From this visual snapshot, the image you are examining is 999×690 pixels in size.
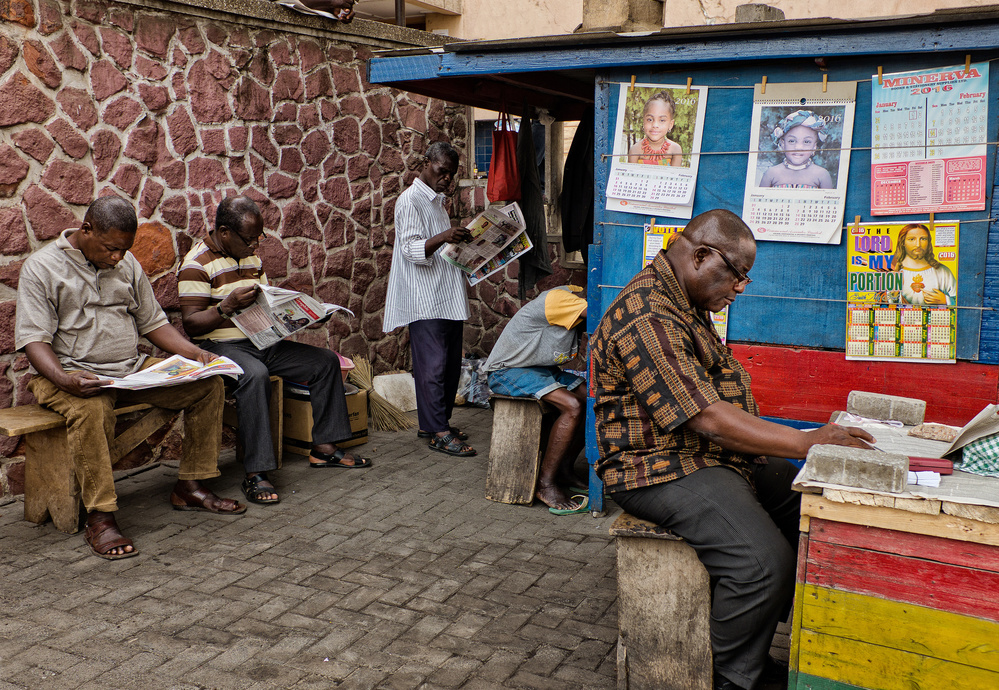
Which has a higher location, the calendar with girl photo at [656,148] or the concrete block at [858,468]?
the calendar with girl photo at [656,148]

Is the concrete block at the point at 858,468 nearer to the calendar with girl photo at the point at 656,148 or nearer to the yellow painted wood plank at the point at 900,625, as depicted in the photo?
the yellow painted wood plank at the point at 900,625

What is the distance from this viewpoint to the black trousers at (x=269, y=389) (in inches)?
198

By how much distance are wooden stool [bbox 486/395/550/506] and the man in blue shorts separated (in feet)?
0.21

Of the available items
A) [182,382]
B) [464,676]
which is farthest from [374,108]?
[464,676]

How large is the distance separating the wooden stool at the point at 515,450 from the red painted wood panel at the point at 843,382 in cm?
129

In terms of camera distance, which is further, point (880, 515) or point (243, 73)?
point (243, 73)

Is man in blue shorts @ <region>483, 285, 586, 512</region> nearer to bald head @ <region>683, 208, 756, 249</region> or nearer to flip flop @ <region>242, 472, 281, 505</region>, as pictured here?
flip flop @ <region>242, 472, 281, 505</region>

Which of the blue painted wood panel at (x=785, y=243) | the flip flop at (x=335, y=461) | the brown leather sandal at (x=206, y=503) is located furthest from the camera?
the flip flop at (x=335, y=461)

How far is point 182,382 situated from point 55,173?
157 centimetres

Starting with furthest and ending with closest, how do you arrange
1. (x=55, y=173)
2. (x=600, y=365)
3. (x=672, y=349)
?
1. (x=55, y=173)
2. (x=600, y=365)
3. (x=672, y=349)

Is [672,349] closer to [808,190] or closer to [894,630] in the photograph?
[894,630]

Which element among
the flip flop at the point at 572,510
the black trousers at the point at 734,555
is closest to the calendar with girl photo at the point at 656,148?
the flip flop at the point at 572,510

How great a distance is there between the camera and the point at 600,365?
291 centimetres

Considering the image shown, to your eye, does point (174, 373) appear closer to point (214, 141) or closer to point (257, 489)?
point (257, 489)
